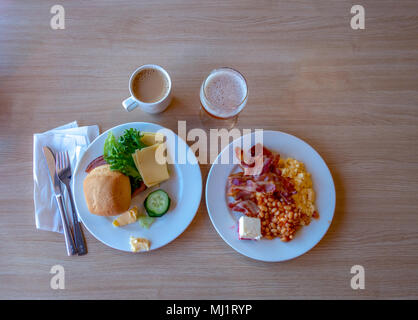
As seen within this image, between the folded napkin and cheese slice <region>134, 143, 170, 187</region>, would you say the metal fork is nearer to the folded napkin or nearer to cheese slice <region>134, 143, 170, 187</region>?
the folded napkin

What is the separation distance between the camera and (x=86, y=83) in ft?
4.19

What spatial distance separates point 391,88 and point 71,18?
1.53 m

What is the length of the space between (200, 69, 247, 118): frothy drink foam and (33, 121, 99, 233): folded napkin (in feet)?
1.73

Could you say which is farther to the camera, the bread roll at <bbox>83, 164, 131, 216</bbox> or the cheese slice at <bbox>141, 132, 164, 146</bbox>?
the cheese slice at <bbox>141, 132, 164, 146</bbox>

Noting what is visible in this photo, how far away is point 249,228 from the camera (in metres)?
1.10

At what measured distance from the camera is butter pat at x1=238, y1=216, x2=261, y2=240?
1.10 meters

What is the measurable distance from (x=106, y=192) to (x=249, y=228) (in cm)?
57

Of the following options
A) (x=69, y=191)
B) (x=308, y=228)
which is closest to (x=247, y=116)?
(x=308, y=228)

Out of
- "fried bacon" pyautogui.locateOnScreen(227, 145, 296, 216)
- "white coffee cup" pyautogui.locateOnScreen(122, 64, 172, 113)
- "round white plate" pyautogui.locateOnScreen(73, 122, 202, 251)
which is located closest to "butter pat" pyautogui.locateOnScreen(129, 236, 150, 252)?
"round white plate" pyautogui.locateOnScreen(73, 122, 202, 251)

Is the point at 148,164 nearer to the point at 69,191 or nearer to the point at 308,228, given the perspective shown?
the point at 69,191

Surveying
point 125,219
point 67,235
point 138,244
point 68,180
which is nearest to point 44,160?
point 68,180

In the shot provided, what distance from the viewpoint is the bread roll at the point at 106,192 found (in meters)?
1.04

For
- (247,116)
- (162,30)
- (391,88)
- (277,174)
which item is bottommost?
(277,174)

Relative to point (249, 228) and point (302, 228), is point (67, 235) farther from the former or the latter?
point (302, 228)
